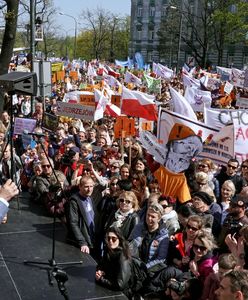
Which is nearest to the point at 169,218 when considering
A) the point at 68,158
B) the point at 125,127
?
the point at 68,158

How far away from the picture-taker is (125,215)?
5.77 metres

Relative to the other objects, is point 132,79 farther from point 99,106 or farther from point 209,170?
point 209,170

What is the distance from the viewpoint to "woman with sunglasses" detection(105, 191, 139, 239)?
5.60 meters

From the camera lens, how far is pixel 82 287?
4535mm

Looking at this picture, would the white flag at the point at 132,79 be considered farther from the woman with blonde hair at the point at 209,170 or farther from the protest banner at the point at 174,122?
the woman with blonde hair at the point at 209,170

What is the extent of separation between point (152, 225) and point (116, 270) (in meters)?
0.76

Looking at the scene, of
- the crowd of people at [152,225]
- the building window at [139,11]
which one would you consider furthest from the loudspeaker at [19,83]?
the building window at [139,11]

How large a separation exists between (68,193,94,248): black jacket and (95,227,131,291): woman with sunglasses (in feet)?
2.41

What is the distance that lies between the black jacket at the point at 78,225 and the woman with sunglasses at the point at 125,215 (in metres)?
0.26

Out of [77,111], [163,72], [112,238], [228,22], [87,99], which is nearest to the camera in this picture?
[112,238]

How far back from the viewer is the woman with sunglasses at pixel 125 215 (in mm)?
5598

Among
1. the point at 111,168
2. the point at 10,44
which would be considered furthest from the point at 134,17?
the point at 111,168

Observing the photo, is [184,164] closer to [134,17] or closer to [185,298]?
[185,298]

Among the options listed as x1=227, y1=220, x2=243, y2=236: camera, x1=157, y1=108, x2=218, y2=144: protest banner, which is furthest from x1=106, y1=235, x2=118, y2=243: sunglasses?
x1=157, y1=108, x2=218, y2=144: protest banner
